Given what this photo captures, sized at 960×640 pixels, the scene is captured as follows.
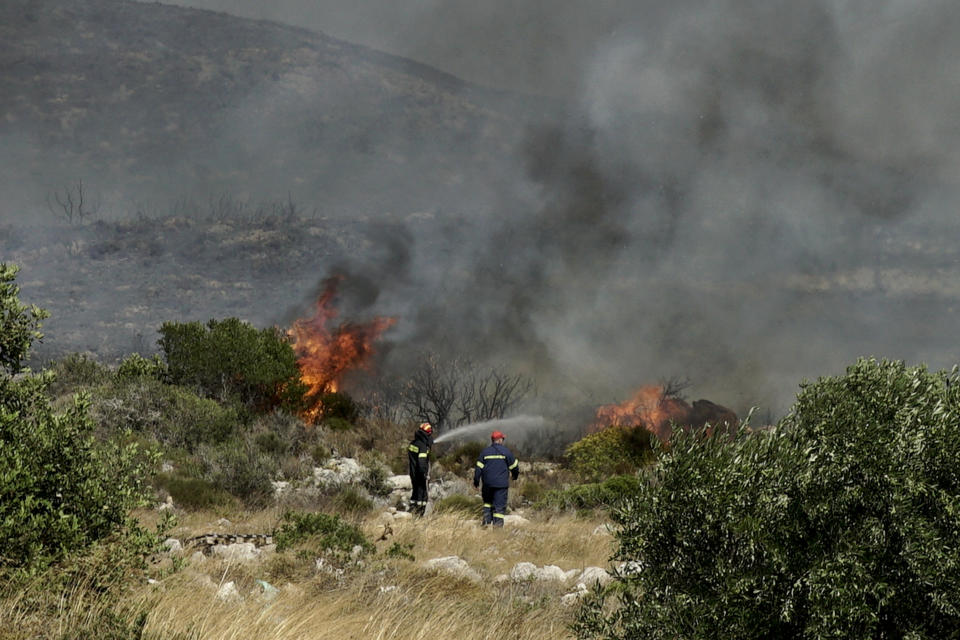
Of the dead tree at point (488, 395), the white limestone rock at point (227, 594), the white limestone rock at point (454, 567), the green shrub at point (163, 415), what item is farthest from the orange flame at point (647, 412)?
the white limestone rock at point (227, 594)

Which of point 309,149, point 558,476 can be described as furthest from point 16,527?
point 309,149

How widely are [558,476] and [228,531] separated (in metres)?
13.9

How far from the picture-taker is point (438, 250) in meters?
93.2

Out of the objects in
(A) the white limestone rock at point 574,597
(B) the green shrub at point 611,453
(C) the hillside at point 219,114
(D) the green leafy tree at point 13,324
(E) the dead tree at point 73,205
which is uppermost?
(C) the hillside at point 219,114

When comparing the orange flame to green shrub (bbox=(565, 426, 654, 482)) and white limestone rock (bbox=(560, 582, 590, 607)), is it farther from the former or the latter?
white limestone rock (bbox=(560, 582, 590, 607))

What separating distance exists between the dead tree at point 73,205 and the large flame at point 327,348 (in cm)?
7891

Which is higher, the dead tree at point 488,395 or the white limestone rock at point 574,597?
the white limestone rock at point 574,597

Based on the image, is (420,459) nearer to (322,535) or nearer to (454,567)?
(322,535)

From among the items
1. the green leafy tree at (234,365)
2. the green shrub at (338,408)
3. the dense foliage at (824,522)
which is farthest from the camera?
the green shrub at (338,408)

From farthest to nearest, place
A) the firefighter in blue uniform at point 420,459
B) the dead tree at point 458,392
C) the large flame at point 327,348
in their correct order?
1. the dead tree at point 458,392
2. the large flame at point 327,348
3. the firefighter in blue uniform at point 420,459

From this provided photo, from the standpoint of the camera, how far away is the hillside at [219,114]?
11712 centimetres

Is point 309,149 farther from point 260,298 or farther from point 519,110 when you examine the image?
point 260,298

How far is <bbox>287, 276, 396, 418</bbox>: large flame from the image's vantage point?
31656 mm

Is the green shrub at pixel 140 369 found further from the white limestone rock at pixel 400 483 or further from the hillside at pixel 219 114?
the hillside at pixel 219 114
